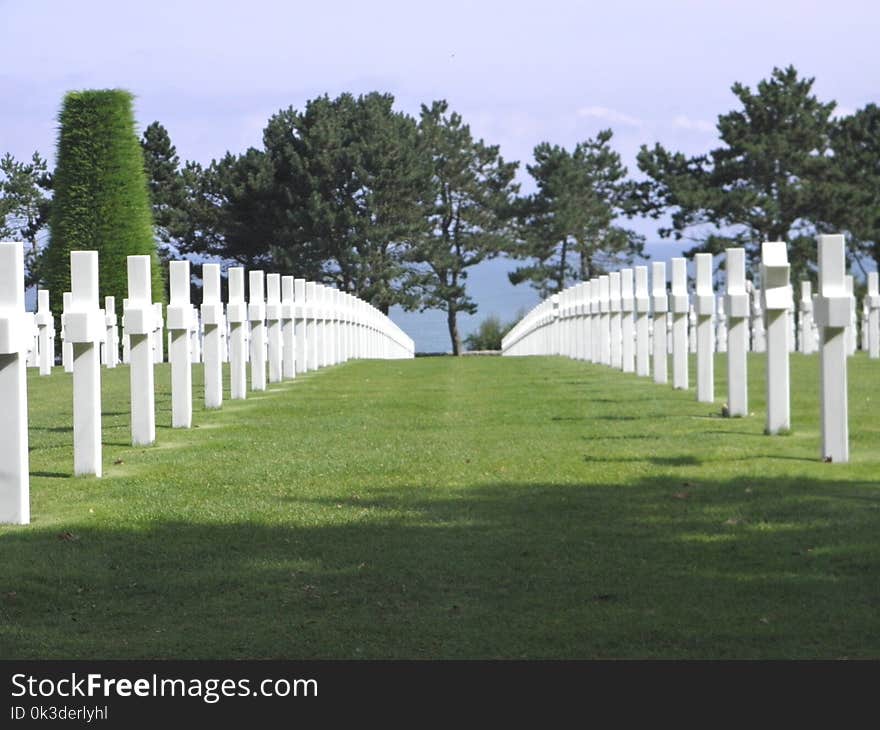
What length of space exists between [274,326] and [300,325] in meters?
3.64

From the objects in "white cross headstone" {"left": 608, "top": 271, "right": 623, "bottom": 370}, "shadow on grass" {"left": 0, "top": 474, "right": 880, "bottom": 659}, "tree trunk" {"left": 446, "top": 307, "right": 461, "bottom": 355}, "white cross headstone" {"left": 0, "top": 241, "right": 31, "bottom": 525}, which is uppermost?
"tree trunk" {"left": 446, "top": 307, "right": 461, "bottom": 355}

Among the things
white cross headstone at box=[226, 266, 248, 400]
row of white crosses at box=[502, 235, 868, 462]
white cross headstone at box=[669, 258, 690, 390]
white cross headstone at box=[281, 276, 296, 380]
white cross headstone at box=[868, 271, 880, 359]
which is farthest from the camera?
white cross headstone at box=[868, 271, 880, 359]

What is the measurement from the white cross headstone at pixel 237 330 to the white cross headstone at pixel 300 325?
556 cm

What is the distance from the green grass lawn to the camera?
613 cm

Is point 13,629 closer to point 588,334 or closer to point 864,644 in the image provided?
point 864,644

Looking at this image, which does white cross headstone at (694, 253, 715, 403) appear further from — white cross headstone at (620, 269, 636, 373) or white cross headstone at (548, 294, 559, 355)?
white cross headstone at (548, 294, 559, 355)

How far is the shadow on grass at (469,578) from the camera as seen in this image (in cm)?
603

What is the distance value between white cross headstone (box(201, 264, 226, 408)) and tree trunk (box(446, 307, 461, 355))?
75.3 m

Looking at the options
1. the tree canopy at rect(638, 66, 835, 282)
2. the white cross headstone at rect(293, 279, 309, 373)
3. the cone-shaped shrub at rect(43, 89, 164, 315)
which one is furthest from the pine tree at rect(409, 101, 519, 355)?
the white cross headstone at rect(293, 279, 309, 373)

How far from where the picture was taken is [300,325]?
2550 centimetres

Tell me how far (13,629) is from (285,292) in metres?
17.3

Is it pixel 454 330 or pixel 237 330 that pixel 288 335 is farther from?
pixel 454 330

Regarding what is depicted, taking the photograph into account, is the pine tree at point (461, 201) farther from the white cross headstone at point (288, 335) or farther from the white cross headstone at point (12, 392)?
the white cross headstone at point (12, 392)

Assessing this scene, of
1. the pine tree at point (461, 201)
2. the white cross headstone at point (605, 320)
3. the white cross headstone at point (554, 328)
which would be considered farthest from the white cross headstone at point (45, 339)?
the pine tree at point (461, 201)
